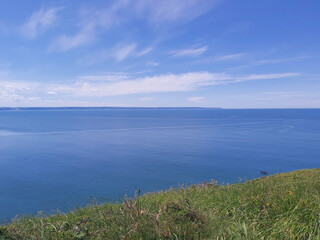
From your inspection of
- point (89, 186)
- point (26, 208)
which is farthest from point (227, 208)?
point (89, 186)

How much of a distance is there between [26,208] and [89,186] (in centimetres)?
826

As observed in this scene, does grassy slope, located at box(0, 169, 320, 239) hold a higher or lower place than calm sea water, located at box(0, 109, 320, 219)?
higher

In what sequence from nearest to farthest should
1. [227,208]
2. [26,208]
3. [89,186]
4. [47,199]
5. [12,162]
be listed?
[227,208]
[26,208]
[47,199]
[89,186]
[12,162]

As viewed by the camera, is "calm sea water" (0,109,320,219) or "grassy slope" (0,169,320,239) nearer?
"grassy slope" (0,169,320,239)

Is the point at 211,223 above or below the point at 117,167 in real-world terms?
above

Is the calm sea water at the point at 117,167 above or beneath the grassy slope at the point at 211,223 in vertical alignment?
beneath

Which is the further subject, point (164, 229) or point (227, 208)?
point (227, 208)

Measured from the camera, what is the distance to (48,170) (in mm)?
39562

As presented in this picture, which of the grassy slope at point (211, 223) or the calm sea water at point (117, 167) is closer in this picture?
the grassy slope at point (211, 223)

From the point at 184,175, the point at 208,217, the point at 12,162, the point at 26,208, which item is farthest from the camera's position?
the point at 12,162

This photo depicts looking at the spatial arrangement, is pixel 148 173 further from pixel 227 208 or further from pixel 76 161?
pixel 227 208

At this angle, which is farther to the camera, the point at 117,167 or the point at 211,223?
the point at 117,167

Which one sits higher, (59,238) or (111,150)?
(59,238)

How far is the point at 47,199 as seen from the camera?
28531 millimetres
